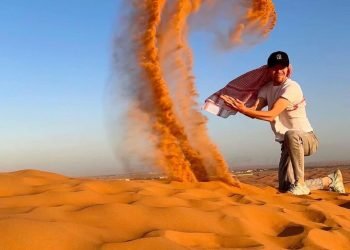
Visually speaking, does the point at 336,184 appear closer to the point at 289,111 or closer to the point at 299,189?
the point at 299,189

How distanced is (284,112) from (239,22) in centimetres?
126

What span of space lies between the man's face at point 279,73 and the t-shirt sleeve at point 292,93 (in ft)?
0.65

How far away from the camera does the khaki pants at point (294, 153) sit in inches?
211

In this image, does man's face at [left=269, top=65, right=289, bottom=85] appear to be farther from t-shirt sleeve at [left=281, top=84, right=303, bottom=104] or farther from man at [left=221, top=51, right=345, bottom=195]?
t-shirt sleeve at [left=281, top=84, right=303, bottom=104]

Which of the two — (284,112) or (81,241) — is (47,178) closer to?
(81,241)

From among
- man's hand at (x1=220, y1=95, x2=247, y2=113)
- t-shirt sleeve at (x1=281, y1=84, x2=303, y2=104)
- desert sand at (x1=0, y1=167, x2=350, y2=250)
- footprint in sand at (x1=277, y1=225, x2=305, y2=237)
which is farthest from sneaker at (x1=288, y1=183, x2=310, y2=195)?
footprint in sand at (x1=277, y1=225, x2=305, y2=237)

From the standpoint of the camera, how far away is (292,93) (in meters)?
5.18

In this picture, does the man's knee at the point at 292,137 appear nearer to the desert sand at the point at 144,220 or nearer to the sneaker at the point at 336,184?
the sneaker at the point at 336,184

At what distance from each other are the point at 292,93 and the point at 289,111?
0.91 feet

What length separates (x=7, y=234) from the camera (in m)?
2.02

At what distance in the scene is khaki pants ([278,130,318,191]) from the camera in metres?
5.37

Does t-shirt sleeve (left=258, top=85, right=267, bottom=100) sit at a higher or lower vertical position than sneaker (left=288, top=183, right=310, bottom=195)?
higher

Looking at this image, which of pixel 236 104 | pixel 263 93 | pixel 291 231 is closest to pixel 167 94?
pixel 236 104

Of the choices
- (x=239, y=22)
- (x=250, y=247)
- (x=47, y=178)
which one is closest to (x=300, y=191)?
(x=239, y=22)
